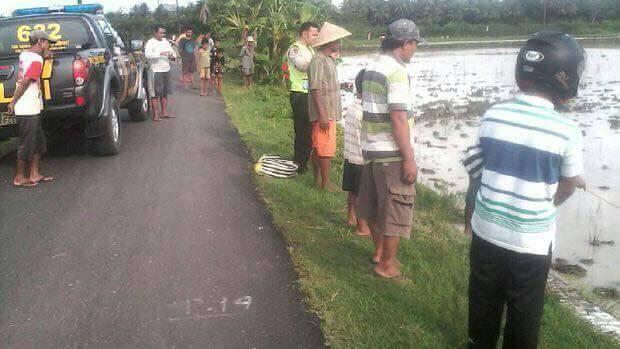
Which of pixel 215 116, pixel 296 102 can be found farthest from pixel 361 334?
pixel 215 116

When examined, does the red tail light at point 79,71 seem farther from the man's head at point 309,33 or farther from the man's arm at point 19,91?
the man's head at point 309,33

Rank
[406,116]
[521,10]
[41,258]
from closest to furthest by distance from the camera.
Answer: [406,116]
[41,258]
[521,10]

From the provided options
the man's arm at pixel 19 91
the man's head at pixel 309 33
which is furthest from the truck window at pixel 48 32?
the man's head at pixel 309 33

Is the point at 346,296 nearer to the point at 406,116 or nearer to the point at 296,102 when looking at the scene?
the point at 406,116

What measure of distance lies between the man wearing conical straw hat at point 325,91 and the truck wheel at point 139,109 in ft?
17.9

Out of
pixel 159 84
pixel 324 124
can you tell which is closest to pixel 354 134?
pixel 324 124

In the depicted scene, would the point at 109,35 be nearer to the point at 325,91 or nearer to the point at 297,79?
the point at 297,79

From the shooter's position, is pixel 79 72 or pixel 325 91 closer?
pixel 325 91

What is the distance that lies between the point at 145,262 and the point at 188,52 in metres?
13.2

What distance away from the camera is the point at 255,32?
1669cm

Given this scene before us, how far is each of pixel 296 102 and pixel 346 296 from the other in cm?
309

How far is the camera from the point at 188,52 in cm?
1678

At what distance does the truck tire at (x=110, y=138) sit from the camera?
24.7 ft

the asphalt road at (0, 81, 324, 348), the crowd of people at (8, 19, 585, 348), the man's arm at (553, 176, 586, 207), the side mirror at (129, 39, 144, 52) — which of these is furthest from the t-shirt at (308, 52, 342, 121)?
the side mirror at (129, 39, 144, 52)
